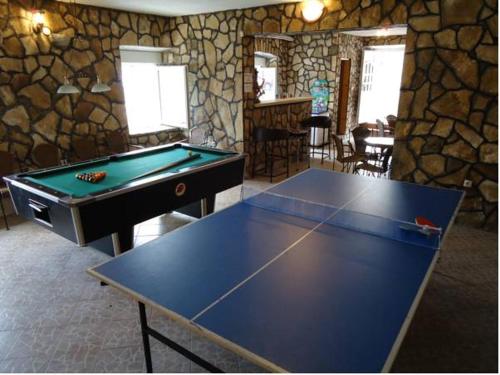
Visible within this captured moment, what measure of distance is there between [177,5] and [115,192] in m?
3.48

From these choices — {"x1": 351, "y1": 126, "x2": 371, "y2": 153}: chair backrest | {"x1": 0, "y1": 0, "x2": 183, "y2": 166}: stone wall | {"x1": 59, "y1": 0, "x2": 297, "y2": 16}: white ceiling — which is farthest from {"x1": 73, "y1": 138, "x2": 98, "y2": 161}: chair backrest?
{"x1": 351, "y1": 126, "x2": 371, "y2": 153}: chair backrest

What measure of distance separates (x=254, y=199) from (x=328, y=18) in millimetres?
3066

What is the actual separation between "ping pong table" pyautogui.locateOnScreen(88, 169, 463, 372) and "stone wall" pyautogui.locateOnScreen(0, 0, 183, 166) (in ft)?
11.7

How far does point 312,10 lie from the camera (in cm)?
450

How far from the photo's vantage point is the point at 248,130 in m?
5.70

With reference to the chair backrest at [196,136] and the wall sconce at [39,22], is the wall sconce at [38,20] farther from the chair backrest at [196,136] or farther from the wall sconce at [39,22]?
the chair backrest at [196,136]

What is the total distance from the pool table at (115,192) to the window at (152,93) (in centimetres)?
273

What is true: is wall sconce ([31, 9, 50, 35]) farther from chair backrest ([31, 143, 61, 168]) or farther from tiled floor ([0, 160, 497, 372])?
tiled floor ([0, 160, 497, 372])

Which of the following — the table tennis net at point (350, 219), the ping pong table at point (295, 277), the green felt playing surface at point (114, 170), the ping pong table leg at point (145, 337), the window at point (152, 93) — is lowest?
the ping pong table leg at point (145, 337)

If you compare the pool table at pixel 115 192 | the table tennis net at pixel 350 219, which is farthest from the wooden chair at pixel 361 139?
the table tennis net at pixel 350 219

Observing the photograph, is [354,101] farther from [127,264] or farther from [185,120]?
[127,264]

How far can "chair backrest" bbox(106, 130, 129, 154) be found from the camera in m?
5.24

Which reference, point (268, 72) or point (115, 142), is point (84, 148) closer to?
point (115, 142)

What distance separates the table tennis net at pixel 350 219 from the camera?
1.99 meters
